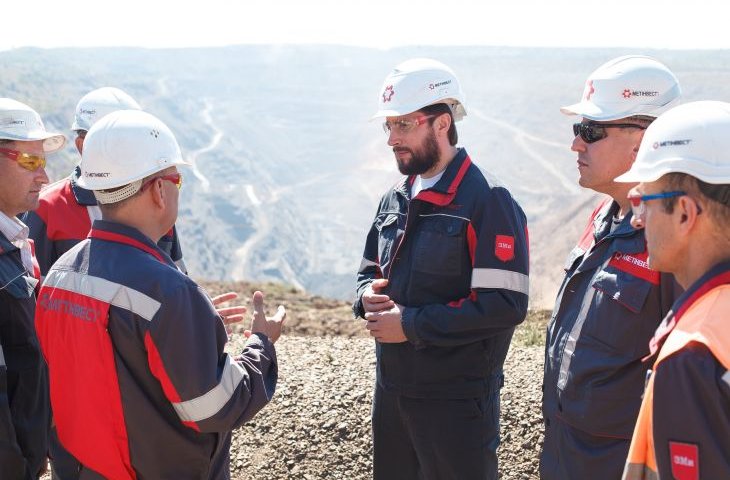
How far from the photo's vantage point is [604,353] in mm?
3053

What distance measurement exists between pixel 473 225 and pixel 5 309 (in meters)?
2.20

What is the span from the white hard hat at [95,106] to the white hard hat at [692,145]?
3661mm

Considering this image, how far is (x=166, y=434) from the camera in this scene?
9.24 feet

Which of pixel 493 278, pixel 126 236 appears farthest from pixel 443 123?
pixel 126 236

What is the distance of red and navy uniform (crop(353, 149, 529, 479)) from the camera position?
368 centimetres

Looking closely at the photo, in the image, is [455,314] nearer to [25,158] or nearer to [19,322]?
[19,322]

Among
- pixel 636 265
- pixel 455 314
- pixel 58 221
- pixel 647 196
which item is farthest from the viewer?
pixel 58 221

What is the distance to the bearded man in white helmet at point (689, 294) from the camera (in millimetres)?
1888

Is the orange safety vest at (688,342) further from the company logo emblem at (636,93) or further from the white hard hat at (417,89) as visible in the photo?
the white hard hat at (417,89)

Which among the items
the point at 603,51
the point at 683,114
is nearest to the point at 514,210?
the point at 683,114

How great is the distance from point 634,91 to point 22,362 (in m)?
3.01

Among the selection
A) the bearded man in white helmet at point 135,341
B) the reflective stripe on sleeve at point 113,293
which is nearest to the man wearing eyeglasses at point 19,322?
the bearded man in white helmet at point 135,341

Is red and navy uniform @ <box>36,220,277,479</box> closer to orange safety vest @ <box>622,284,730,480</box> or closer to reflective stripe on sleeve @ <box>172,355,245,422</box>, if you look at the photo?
reflective stripe on sleeve @ <box>172,355,245,422</box>

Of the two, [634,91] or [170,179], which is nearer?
[170,179]
